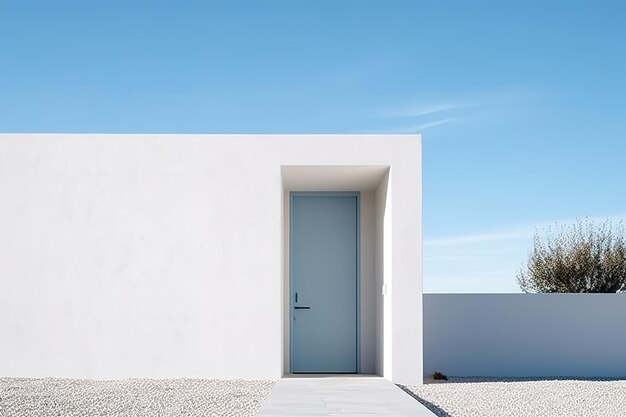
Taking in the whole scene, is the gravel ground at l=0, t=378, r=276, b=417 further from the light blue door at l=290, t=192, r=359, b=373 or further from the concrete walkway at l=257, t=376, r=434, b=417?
the light blue door at l=290, t=192, r=359, b=373

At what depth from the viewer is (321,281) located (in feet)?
36.6

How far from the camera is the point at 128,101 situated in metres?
10.4

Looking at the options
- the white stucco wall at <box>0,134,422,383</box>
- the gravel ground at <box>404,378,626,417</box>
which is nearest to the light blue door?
the white stucco wall at <box>0,134,422,383</box>

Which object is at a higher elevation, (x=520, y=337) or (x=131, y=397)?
(x=520, y=337)

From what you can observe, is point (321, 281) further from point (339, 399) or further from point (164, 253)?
point (339, 399)

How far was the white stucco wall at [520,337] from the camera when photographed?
12.6 metres

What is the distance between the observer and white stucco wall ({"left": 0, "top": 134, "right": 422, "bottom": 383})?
31.2 feet

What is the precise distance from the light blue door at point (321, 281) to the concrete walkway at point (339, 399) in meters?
1.53

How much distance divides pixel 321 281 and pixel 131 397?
12.4ft

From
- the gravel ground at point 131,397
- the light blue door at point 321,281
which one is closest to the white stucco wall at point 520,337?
the light blue door at point 321,281

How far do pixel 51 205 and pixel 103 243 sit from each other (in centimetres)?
81

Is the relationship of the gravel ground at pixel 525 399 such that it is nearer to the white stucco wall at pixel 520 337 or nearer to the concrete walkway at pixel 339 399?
the concrete walkway at pixel 339 399

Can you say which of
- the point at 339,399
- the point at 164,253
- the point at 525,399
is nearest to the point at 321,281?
the point at 164,253

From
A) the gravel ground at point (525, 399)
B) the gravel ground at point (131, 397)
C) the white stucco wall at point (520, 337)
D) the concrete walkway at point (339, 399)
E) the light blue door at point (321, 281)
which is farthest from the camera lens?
the white stucco wall at point (520, 337)
